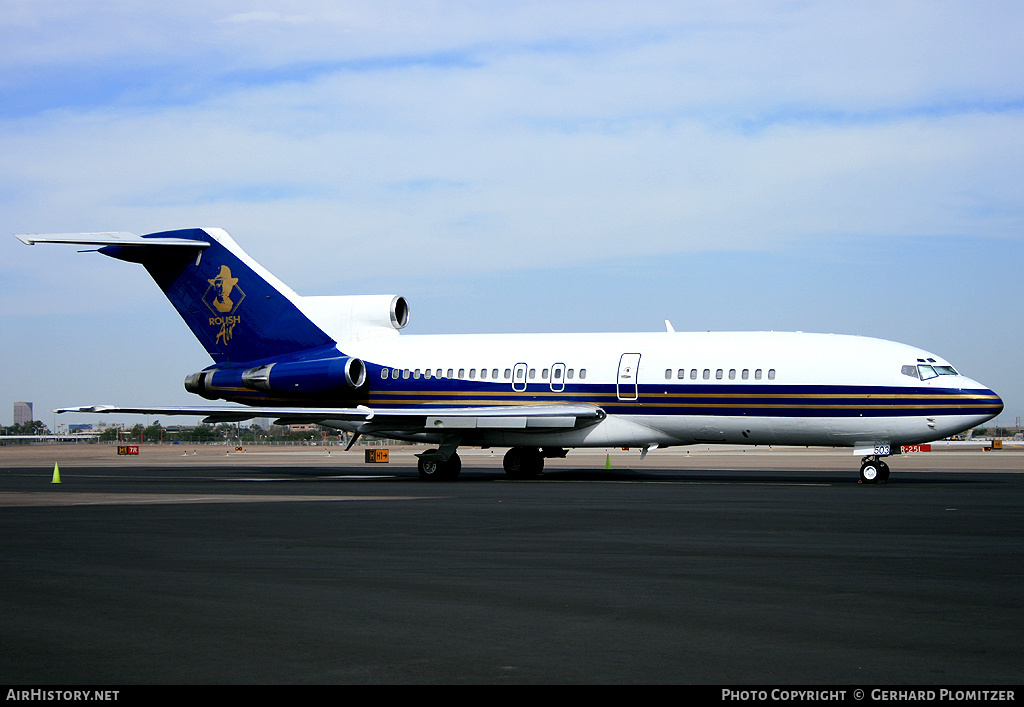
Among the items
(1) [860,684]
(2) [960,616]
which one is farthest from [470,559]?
(1) [860,684]

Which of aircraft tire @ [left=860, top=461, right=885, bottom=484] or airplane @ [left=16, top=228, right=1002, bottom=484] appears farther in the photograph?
airplane @ [left=16, top=228, right=1002, bottom=484]

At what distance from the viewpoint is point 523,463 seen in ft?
116

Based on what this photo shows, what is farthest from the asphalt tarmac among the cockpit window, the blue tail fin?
the blue tail fin

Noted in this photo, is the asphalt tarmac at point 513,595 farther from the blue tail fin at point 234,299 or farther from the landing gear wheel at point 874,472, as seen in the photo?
the blue tail fin at point 234,299

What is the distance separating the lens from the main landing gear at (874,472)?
1145 inches

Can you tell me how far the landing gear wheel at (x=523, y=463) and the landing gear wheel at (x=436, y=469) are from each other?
7.52 feet

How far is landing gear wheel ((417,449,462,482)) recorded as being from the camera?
1313 inches

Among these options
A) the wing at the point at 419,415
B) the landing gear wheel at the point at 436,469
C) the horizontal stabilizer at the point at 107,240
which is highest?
the horizontal stabilizer at the point at 107,240

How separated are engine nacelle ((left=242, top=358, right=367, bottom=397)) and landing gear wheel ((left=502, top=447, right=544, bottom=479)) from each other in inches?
213

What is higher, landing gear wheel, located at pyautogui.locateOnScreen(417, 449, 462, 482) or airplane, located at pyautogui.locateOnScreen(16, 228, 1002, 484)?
airplane, located at pyautogui.locateOnScreen(16, 228, 1002, 484)

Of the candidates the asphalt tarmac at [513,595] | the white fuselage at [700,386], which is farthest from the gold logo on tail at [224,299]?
the asphalt tarmac at [513,595]

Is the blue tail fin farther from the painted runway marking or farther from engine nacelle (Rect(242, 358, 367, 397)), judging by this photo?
the painted runway marking

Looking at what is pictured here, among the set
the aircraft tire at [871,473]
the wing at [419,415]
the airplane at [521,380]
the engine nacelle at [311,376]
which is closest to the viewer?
the aircraft tire at [871,473]

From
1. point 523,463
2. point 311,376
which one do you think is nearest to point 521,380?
point 523,463
